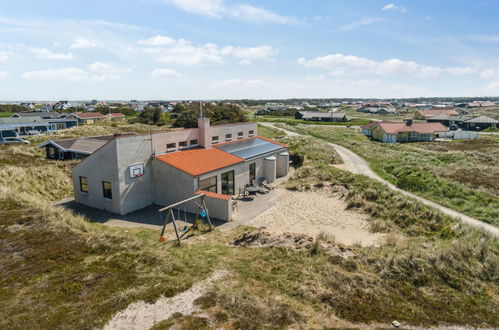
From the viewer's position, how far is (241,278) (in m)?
10.8

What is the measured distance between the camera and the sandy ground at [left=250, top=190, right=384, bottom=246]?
55.3 ft

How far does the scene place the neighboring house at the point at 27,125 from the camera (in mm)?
51844

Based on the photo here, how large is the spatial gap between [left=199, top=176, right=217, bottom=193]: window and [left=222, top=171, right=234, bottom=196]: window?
1.17 m

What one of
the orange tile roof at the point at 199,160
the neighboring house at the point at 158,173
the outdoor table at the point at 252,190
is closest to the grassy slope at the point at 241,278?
the neighboring house at the point at 158,173

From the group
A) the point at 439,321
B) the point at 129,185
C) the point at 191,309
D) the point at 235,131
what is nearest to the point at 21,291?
the point at 191,309

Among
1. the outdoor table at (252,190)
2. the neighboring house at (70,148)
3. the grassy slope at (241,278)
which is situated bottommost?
the outdoor table at (252,190)

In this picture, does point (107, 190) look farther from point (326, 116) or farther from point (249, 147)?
point (326, 116)

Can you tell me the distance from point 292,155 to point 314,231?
1951cm

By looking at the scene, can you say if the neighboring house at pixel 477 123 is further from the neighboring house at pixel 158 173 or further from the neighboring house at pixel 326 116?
the neighboring house at pixel 158 173

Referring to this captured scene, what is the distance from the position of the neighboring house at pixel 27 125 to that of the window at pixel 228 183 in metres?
47.8

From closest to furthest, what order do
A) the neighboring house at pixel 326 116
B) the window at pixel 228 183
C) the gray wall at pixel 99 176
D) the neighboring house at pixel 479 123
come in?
the gray wall at pixel 99 176 → the window at pixel 228 183 → the neighboring house at pixel 479 123 → the neighboring house at pixel 326 116

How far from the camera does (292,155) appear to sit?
118 feet

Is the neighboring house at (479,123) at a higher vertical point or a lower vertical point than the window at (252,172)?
higher

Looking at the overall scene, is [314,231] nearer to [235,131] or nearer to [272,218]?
[272,218]
